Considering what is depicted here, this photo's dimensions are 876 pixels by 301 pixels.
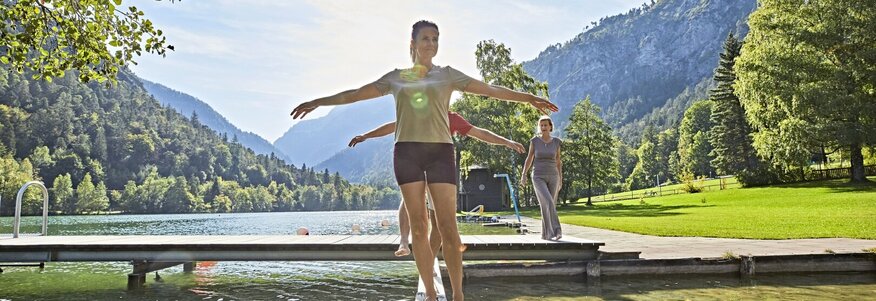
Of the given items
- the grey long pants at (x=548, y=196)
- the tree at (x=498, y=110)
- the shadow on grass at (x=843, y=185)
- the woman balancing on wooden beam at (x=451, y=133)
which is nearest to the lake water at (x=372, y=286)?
the grey long pants at (x=548, y=196)

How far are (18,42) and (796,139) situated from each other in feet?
135

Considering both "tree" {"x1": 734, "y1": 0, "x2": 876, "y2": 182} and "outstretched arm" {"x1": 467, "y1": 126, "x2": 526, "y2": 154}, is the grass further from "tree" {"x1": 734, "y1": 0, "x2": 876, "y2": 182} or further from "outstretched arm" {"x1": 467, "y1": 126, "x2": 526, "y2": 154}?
"outstretched arm" {"x1": 467, "y1": 126, "x2": 526, "y2": 154}

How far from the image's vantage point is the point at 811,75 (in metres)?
37.1

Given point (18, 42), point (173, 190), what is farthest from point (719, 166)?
point (173, 190)

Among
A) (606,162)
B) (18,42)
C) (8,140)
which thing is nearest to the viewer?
(18,42)

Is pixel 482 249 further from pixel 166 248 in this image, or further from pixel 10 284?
pixel 10 284

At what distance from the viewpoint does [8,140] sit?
158 meters

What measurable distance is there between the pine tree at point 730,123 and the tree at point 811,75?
23653 mm

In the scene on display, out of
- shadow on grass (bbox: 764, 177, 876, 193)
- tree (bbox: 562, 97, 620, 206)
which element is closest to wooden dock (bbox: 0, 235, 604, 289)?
shadow on grass (bbox: 764, 177, 876, 193)

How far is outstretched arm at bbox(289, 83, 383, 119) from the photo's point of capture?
4.26 metres

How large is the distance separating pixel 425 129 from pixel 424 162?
0.24m

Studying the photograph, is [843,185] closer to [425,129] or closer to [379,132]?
[379,132]

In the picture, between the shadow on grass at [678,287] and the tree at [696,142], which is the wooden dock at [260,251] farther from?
the tree at [696,142]

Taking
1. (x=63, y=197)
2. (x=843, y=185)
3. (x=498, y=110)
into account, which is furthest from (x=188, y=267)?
(x=63, y=197)
